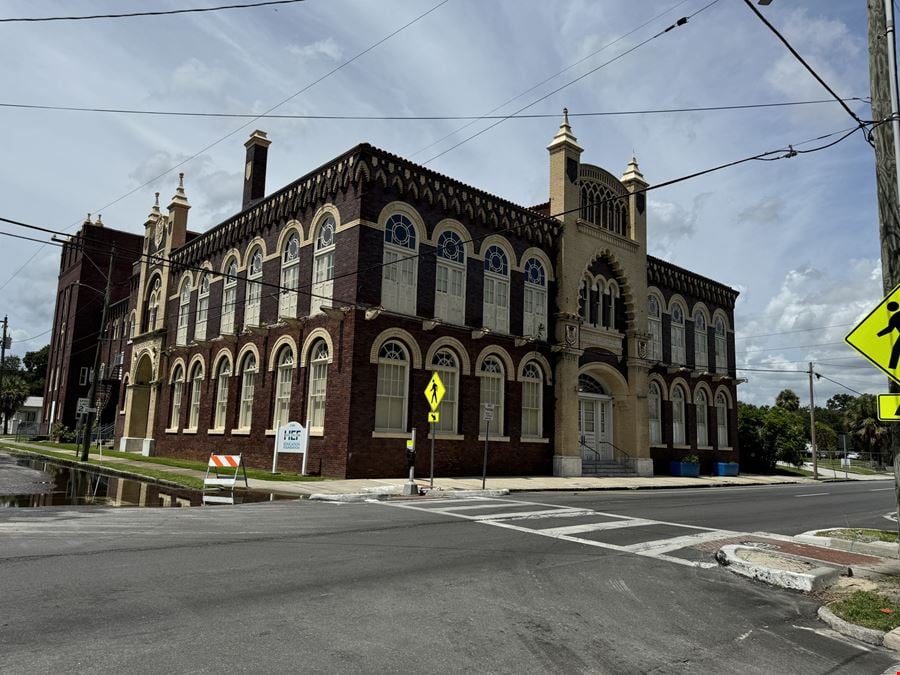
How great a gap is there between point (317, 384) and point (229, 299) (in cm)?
899

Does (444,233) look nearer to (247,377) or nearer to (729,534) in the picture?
(247,377)

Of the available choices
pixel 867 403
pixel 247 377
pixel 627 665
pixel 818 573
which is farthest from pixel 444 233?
pixel 867 403

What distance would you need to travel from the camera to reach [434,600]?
20.8 ft

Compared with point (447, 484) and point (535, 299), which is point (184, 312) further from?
point (447, 484)

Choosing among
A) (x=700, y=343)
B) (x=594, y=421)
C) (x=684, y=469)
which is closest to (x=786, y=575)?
(x=594, y=421)

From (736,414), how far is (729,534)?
29.0 metres

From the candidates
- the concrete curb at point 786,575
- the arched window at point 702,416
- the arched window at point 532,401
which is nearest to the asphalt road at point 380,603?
the concrete curb at point 786,575

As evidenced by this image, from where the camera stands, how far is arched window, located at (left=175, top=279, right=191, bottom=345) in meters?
32.2

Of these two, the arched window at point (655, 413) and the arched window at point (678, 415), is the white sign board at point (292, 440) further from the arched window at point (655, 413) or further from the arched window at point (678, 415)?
the arched window at point (678, 415)

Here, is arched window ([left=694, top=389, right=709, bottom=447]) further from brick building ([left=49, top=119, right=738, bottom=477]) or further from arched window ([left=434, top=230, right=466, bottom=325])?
arched window ([left=434, top=230, right=466, bottom=325])

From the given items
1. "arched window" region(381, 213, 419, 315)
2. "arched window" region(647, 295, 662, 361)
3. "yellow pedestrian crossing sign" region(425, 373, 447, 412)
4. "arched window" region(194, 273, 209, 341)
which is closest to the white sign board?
"arched window" region(381, 213, 419, 315)

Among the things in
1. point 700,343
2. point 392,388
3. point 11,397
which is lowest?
point 392,388

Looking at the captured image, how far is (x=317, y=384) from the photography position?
22.3m

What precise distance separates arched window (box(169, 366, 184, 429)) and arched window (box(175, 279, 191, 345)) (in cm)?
151
